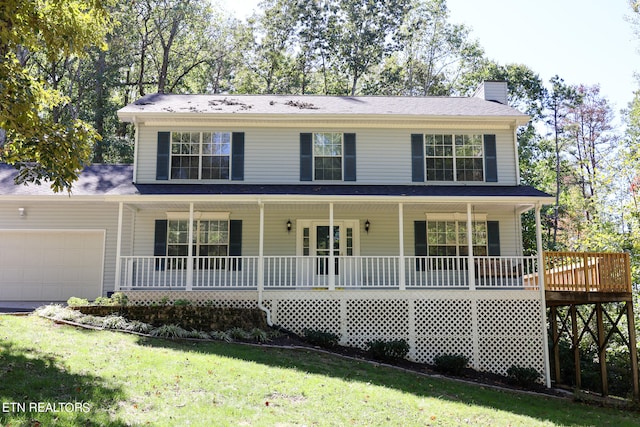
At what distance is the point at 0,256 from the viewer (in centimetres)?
1482

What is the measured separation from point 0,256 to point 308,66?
21.7 meters

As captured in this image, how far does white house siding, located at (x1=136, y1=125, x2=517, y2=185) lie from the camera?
49.5 ft

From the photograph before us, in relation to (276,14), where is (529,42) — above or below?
below

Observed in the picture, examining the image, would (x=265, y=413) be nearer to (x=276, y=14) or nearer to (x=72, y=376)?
(x=72, y=376)

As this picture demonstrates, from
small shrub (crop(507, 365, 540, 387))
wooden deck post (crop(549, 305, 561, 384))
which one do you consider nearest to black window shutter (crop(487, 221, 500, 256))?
wooden deck post (crop(549, 305, 561, 384))

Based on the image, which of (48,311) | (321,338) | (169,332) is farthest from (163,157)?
(321,338)

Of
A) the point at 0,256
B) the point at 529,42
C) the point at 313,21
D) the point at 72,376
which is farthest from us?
the point at 313,21

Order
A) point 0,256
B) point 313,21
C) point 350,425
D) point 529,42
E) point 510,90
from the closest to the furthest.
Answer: point 350,425 < point 0,256 < point 529,42 < point 510,90 < point 313,21

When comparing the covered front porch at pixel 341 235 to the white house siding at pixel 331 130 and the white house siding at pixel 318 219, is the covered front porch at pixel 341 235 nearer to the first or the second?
the white house siding at pixel 318 219

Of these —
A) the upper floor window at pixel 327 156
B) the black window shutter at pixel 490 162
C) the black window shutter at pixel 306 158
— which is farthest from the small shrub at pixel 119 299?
the black window shutter at pixel 490 162

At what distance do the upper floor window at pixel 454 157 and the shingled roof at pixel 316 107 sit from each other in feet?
2.47

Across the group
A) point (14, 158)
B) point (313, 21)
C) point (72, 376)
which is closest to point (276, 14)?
point (313, 21)

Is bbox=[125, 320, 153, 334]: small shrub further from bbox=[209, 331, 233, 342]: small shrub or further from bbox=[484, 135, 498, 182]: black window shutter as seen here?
bbox=[484, 135, 498, 182]: black window shutter

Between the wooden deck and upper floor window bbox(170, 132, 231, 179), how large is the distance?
917 cm
